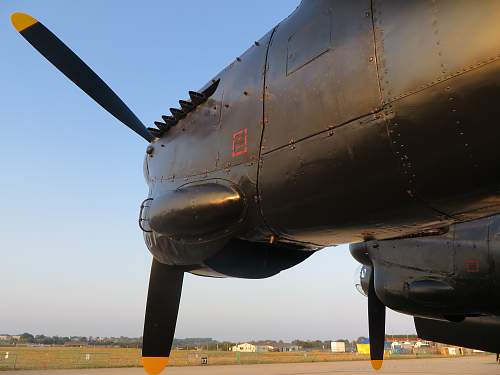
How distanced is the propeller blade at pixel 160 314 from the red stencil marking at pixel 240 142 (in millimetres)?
2950

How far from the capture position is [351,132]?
3.17 meters

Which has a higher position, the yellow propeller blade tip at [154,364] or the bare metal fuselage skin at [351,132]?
the bare metal fuselage skin at [351,132]

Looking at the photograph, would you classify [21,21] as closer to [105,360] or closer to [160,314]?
Answer: [160,314]

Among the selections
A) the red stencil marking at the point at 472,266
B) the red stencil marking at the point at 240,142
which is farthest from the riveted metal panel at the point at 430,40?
the red stencil marking at the point at 472,266

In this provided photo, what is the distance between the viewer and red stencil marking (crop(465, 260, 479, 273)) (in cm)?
769

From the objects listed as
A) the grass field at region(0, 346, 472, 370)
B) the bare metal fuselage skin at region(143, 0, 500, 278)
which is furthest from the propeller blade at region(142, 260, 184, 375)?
the grass field at region(0, 346, 472, 370)

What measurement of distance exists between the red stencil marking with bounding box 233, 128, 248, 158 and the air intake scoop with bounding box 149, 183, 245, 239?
40 cm

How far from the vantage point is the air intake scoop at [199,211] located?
173 inches

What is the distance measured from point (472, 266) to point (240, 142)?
560 cm

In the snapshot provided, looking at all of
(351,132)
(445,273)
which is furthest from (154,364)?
(445,273)

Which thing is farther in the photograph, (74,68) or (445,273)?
(445,273)

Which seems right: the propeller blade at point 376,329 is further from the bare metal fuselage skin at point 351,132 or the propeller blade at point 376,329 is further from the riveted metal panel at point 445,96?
the riveted metal panel at point 445,96

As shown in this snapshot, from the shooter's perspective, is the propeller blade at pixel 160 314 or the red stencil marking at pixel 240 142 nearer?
the red stencil marking at pixel 240 142

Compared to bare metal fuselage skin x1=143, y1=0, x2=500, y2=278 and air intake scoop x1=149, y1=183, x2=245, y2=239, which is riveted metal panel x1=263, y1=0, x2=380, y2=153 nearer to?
bare metal fuselage skin x1=143, y1=0, x2=500, y2=278
